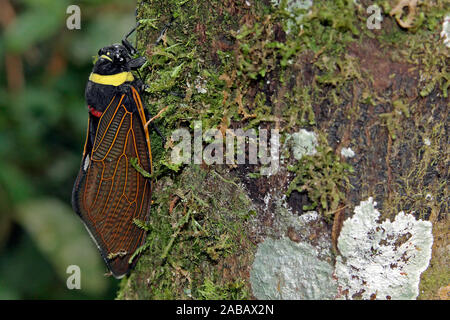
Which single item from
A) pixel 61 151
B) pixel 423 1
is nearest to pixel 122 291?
pixel 423 1

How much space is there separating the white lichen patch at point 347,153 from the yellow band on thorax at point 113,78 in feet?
3.50

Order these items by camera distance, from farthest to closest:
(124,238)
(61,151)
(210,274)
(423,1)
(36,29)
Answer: (61,151)
(36,29)
(124,238)
(210,274)
(423,1)

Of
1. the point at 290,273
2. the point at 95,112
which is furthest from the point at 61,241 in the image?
the point at 290,273

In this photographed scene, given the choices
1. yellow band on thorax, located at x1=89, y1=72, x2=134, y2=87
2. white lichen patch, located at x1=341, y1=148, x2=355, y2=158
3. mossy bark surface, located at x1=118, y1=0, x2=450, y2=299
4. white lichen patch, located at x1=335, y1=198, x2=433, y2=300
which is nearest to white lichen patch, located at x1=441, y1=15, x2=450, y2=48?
mossy bark surface, located at x1=118, y1=0, x2=450, y2=299

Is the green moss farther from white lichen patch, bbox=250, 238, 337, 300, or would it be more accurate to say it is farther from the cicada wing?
the cicada wing

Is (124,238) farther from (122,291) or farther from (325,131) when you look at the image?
(325,131)

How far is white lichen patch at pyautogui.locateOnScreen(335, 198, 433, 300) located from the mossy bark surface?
0.04m

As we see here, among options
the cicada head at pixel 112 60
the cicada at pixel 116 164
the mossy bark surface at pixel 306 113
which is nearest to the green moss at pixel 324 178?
the mossy bark surface at pixel 306 113

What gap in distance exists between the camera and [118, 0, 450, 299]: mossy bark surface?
1306mm

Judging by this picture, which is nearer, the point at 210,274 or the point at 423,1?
the point at 423,1

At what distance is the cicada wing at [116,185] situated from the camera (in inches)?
69.8

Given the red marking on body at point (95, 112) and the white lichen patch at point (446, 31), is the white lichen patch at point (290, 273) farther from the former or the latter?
the red marking on body at point (95, 112)
